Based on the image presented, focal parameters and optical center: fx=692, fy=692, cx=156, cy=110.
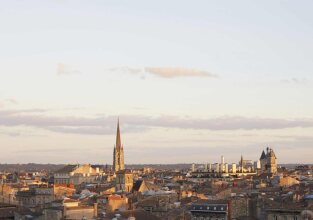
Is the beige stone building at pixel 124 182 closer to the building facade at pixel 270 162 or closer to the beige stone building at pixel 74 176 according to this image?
the beige stone building at pixel 74 176

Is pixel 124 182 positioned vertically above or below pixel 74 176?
below

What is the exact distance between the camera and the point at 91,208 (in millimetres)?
77625

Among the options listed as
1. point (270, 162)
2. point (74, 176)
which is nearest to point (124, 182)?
point (74, 176)

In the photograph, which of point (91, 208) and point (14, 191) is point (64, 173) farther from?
point (91, 208)

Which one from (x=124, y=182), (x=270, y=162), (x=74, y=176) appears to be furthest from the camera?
(x=270, y=162)

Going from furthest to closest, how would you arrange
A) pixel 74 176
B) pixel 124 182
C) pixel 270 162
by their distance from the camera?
pixel 270 162 → pixel 74 176 → pixel 124 182

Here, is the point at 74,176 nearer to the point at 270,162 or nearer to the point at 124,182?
the point at 124,182

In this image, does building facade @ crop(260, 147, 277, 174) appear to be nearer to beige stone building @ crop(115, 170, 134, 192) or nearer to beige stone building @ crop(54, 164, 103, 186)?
beige stone building @ crop(54, 164, 103, 186)

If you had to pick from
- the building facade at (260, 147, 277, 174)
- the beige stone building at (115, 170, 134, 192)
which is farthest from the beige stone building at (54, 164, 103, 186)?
the building facade at (260, 147, 277, 174)

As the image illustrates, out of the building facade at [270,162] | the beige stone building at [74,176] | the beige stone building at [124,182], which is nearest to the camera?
the beige stone building at [124,182]

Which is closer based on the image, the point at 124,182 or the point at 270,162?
the point at 124,182

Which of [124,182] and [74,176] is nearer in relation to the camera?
[124,182]

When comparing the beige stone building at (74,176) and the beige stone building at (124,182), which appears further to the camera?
the beige stone building at (74,176)

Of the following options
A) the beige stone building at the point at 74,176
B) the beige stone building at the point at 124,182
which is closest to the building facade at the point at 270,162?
the beige stone building at the point at 74,176
